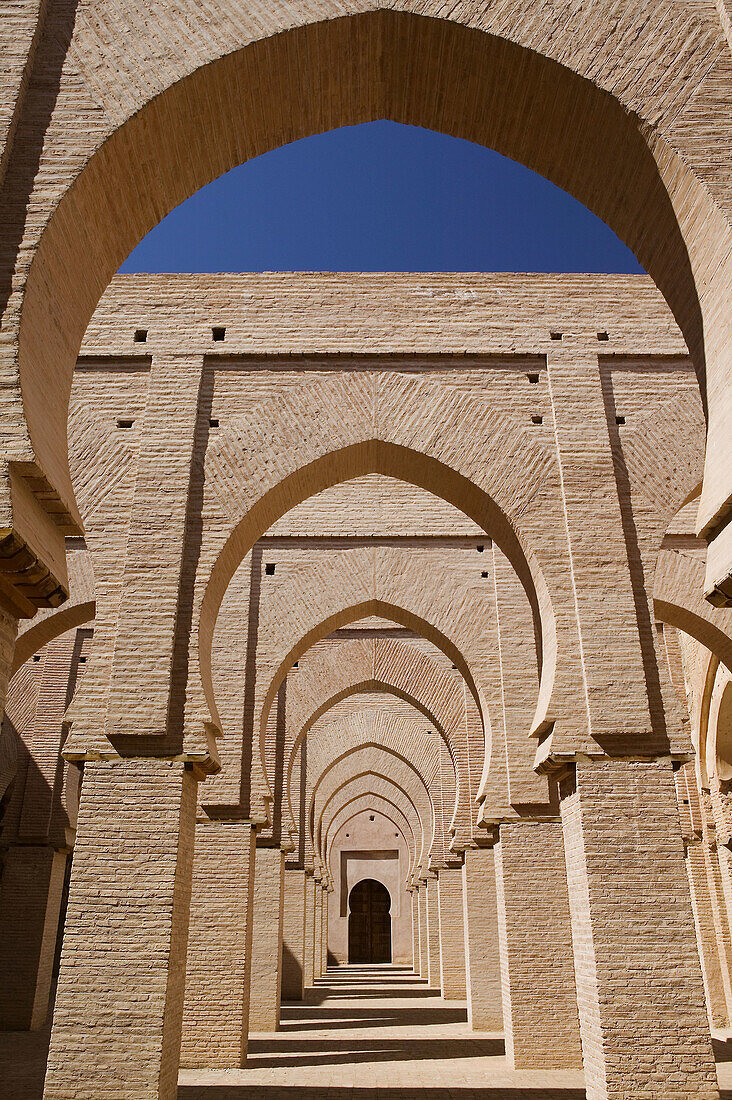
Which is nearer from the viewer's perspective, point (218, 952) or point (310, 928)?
point (218, 952)

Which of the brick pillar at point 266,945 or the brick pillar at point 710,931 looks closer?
the brick pillar at point 266,945

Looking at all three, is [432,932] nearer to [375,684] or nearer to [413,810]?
[413,810]

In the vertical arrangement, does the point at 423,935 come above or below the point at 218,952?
above

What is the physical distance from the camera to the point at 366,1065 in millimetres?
9461

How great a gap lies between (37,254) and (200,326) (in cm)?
476

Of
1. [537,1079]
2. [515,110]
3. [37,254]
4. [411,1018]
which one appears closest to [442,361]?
[515,110]

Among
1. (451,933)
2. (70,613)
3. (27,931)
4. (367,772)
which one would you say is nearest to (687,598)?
(70,613)

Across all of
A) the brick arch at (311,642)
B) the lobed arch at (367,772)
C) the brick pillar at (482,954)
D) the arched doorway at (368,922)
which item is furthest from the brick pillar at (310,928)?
the arched doorway at (368,922)

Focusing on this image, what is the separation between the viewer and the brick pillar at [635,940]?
606cm

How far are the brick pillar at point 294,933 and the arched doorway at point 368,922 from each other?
50.9 ft

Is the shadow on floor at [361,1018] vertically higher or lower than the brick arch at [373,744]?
lower

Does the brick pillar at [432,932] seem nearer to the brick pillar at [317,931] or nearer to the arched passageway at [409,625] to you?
the brick pillar at [317,931]

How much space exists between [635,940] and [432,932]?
13.8 meters

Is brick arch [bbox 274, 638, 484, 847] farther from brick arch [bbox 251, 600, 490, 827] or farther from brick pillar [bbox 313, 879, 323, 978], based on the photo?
brick pillar [bbox 313, 879, 323, 978]
